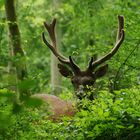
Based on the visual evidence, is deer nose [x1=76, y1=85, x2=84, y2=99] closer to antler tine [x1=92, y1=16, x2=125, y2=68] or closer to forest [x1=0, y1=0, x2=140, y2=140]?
forest [x1=0, y1=0, x2=140, y2=140]

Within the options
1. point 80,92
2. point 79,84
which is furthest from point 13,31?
point 80,92

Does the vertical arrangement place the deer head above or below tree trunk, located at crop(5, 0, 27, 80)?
below

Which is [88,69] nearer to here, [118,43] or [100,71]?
[100,71]

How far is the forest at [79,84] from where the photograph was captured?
8.56 feet

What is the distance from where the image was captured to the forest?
2.61 m

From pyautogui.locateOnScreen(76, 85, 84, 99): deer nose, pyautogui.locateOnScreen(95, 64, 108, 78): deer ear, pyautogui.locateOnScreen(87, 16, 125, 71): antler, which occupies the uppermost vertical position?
pyautogui.locateOnScreen(87, 16, 125, 71): antler

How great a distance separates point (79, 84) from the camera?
878 centimetres

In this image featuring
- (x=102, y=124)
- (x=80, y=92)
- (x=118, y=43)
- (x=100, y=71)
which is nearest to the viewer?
(x=102, y=124)

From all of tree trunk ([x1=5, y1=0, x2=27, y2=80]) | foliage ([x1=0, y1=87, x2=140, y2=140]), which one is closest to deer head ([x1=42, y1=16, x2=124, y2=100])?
tree trunk ([x1=5, y1=0, x2=27, y2=80])

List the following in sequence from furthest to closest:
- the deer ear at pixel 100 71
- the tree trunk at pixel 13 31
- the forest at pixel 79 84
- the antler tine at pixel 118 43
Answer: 1. the tree trunk at pixel 13 31
2. the deer ear at pixel 100 71
3. the antler tine at pixel 118 43
4. the forest at pixel 79 84

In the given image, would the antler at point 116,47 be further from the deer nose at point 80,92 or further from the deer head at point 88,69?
the deer nose at point 80,92

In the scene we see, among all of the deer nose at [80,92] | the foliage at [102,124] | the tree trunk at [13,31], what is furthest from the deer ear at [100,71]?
the foliage at [102,124]

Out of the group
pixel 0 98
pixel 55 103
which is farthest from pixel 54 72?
pixel 0 98

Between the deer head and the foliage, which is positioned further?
the deer head
